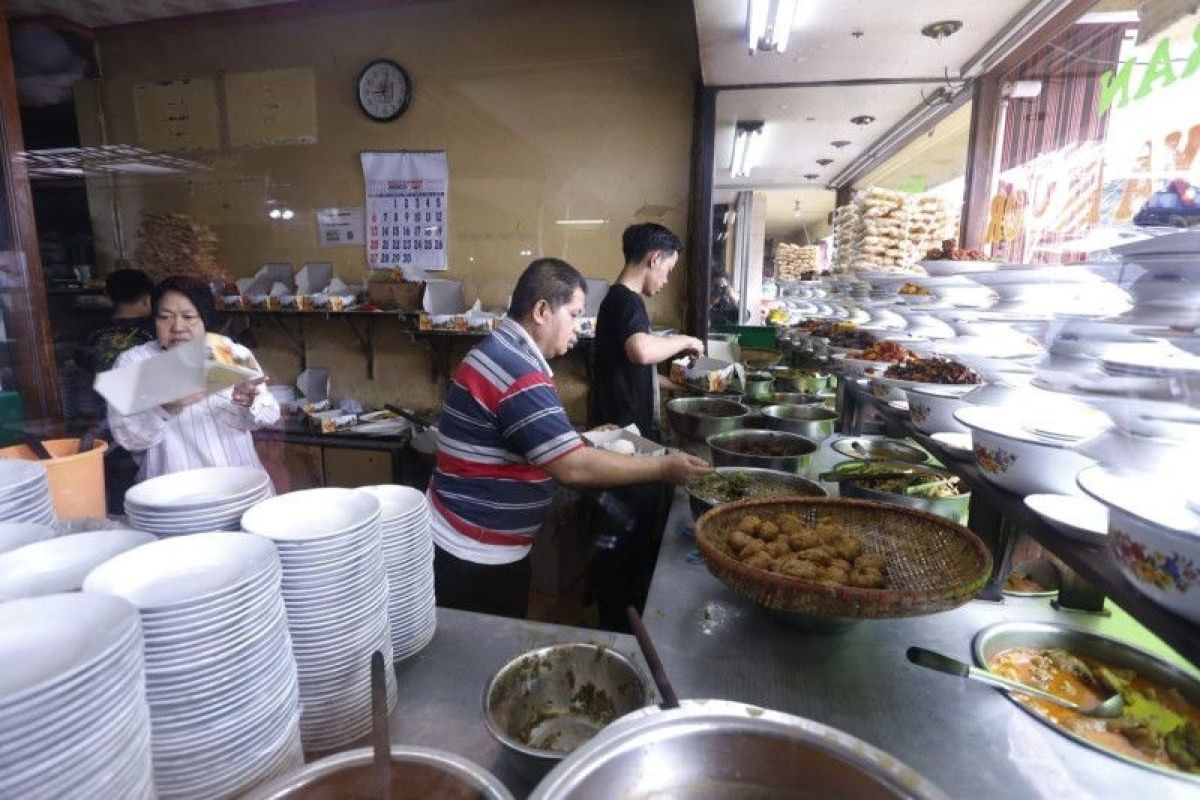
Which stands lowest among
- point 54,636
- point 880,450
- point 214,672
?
point 880,450

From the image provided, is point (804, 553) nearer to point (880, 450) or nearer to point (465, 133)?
point (880, 450)

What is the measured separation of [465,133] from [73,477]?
3.83 meters

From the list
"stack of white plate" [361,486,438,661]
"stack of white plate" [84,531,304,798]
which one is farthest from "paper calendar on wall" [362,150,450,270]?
"stack of white plate" [84,531,304,798]

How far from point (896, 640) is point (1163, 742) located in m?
0.49

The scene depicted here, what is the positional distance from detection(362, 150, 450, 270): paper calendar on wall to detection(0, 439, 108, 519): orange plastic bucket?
3.35 m

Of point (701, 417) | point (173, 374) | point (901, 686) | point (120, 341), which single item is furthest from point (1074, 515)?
point (120, 341)

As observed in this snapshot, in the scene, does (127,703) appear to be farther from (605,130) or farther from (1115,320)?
(605,130)

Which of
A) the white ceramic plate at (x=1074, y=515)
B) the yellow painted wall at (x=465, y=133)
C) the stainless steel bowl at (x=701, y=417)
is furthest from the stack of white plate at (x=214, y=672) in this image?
the yellow painted wall at (x=465, y=133)

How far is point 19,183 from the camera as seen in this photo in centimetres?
242

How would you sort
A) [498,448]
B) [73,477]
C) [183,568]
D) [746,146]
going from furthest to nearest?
1. [746,146]
2. [498,448]
3. [73,477]
4. [183,568]

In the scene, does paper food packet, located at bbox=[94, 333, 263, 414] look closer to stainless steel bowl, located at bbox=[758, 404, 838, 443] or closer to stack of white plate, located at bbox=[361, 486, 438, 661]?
stack of white plate, located at bbox=[361, 486, 438, 661]

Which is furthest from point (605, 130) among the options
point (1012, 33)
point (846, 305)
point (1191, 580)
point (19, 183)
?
point (1191, 580)

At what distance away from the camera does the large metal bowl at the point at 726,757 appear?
32.6 inches

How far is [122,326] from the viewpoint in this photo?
11.0 feet
